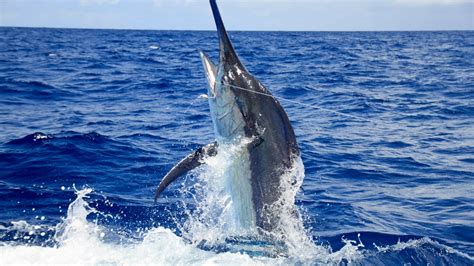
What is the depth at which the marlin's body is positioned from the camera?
4.83 metres

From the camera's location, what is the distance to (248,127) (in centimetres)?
484

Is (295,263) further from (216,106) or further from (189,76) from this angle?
(189,76)

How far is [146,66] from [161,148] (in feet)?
56.9

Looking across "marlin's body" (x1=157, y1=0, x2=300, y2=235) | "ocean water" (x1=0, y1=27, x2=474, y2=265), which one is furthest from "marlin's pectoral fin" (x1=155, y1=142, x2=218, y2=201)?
"ocean water" (x1=0, y1=27, x2=474, y2=265)

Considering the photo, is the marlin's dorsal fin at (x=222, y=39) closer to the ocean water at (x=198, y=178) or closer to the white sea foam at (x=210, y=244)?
the white sea foam at (x=210, y=244)

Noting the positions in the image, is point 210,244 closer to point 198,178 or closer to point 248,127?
point 198,178

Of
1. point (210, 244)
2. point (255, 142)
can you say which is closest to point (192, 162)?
point (255, 142)

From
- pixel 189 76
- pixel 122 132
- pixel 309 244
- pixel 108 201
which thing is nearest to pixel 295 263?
pixel 309 244

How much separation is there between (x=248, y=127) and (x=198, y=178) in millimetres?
1254

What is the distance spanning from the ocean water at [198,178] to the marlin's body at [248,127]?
0.95 feet

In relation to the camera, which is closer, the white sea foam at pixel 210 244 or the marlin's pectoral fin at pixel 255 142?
the marlin's pectoral fin at pixel 255 142

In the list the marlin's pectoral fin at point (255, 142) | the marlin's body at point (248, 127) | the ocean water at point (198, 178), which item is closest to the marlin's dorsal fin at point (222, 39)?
the marlin's body at point (248, 127)

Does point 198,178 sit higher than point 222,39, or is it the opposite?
point 222,39

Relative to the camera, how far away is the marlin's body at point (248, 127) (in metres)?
4.83
